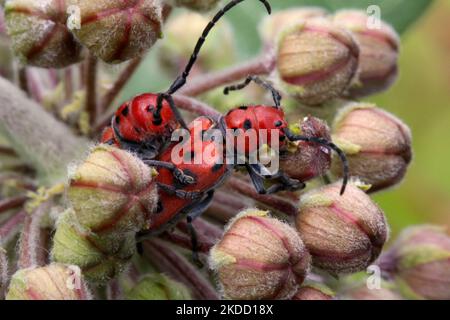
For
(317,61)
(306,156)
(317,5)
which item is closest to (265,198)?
(306,156)

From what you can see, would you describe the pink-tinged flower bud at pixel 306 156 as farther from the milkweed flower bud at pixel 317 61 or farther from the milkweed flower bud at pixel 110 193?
the milkweed flower bud at pixel 110 193

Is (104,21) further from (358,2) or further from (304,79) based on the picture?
(358,2)

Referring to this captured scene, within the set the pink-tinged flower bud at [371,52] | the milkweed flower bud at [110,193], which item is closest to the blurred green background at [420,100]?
the pink-tinged flower bud at [371,52]

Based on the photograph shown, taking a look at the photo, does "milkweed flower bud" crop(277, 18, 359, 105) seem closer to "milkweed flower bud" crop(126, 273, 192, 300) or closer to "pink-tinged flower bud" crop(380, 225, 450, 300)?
"pink-tinged flower bud" crop(380, 225, 450, 300)

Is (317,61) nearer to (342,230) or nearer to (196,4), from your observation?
(196,4)
